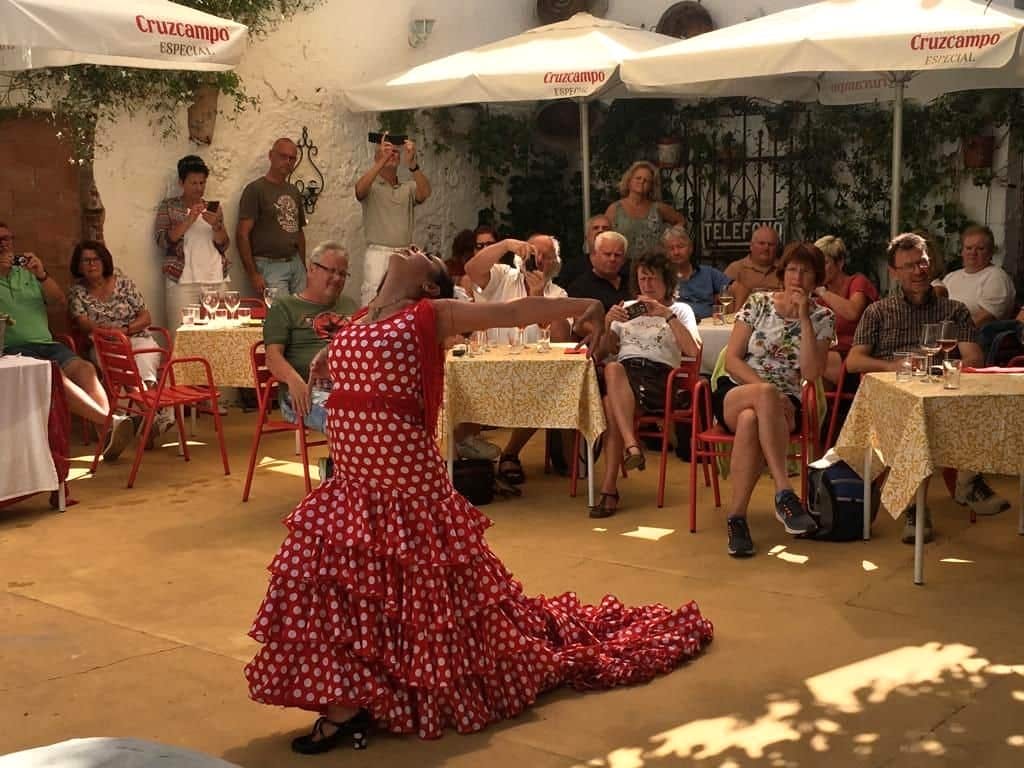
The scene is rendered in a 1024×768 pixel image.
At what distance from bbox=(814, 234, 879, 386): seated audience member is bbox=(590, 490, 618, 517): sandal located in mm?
1215

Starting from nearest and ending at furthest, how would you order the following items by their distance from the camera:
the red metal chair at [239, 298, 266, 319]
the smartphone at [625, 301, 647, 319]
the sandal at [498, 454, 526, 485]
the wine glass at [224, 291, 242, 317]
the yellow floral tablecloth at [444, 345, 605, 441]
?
the yellow floral tablecloth at [444, 345, 605, 441], the smartphone at [625, 301, 647, 319], the sandal at [498, 454, 526, 485], the wine glass at [224, 291, 242, 317], the red metal chair at [239, 298, 266, 319]

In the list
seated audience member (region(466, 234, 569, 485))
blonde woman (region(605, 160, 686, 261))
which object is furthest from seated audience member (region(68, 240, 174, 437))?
blonde woman (region(605, 160, 686, 261))

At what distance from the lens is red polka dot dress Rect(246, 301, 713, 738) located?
383 cm

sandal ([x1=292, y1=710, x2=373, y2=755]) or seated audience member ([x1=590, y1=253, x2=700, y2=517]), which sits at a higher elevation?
seated audience member ([x1=590, y1=253, x2=700, y2=517])

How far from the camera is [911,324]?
637 cm

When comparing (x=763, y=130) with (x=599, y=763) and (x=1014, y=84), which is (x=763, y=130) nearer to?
(x=1014, y=84)

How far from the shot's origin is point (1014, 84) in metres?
8.72

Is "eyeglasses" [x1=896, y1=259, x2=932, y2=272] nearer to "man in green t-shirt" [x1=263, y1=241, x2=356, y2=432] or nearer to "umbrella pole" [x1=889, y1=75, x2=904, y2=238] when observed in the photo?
"umbrella pole" [x1=889, y1=75, x2=904, y2=238]

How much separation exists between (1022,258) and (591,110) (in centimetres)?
396

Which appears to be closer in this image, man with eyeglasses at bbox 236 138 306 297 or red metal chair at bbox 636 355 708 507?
red metal chair at bbox 636 355 708 507

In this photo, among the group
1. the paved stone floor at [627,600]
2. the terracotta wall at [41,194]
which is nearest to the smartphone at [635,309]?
the paved stone floor at [627,600]

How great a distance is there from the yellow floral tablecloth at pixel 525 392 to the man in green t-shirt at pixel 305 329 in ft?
2.12

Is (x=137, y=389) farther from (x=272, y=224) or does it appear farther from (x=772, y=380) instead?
(x=772, y=380)

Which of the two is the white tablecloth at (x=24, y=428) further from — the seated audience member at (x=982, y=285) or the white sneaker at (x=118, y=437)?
the seated audience member at (x=982, y=285)
